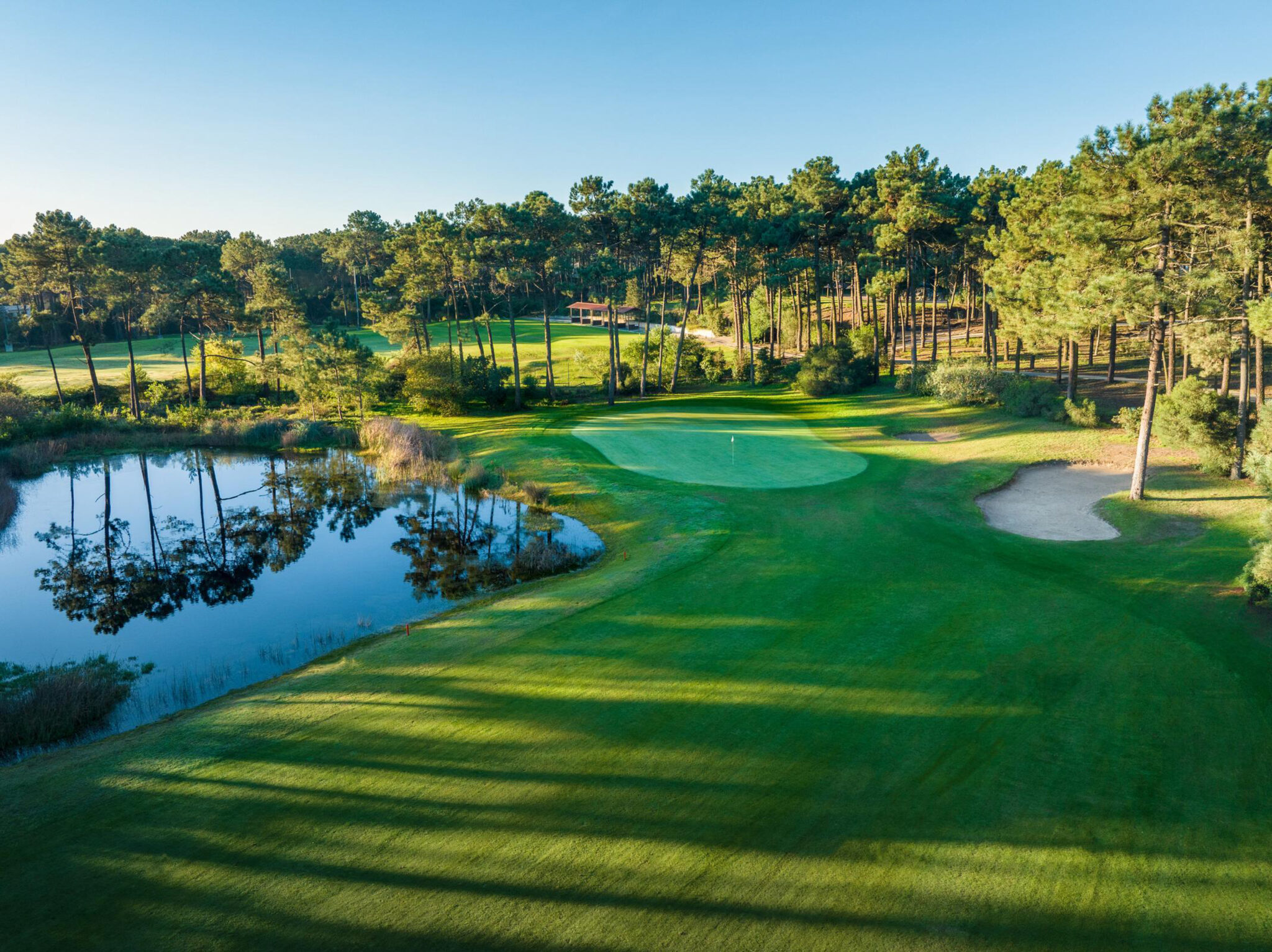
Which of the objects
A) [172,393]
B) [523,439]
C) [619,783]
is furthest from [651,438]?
[172,393]

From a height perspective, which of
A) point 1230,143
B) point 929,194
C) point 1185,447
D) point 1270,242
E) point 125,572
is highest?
point 929,194

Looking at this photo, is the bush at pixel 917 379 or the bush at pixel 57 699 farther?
the bush at pixel 917 379

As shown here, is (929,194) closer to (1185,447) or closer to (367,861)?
(1185,447)

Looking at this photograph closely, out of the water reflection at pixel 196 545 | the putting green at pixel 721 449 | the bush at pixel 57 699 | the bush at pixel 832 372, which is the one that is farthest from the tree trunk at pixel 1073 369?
the bush at pixel 57 699

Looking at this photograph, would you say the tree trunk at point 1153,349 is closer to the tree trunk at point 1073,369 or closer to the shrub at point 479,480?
the tree trunk at point 1073,369

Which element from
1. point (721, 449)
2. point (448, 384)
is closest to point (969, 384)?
point (721, 449)

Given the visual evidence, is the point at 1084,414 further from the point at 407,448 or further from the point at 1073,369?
the point at 407,448

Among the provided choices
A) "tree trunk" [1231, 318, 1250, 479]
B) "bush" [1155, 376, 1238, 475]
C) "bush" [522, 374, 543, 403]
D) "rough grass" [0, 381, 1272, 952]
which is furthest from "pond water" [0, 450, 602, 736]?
"tree trunk" [1231, 318, 1250, 479]

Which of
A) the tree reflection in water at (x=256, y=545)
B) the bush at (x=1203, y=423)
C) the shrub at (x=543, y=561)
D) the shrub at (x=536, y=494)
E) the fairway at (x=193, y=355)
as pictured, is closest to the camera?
the tree reflection in water at (x=256, y=545)
